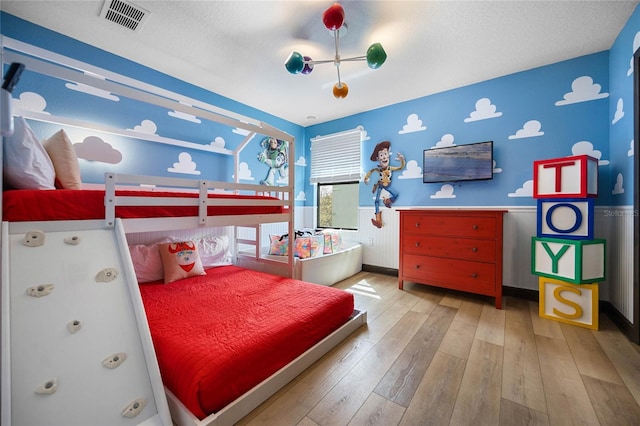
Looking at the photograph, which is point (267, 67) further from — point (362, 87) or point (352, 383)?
point (352, 383)

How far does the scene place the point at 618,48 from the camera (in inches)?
79.7

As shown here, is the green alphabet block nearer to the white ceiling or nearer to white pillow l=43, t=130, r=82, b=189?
the white ceiling

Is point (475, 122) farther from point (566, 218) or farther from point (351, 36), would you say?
point (351, 36)

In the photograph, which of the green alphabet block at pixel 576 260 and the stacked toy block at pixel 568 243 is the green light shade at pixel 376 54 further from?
the green alphabet block at pixel 576 260

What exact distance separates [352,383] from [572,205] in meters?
2.21

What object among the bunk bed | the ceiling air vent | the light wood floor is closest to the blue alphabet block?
the light wood floor

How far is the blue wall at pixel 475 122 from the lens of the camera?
2004 mm

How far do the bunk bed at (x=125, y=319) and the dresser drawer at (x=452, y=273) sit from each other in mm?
1385

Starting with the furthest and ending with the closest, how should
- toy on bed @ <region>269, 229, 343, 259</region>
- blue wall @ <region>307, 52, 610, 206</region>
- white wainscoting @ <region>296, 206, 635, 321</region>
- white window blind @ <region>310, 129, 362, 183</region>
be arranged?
1. white window blind @ <region>310, 129, 362, 183</region>
2. toy on bed @ <region>269, 229, 343, 259</region>
3. blue wall @ <region>307, 52, 610, 206</region>
4. white wainscoting @ <region>296, 206, 635, 321</region>

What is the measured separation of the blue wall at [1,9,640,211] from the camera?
2004 mm

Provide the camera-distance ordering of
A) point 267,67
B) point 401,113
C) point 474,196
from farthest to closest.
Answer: point 401,113, point 474,196, point 267,67

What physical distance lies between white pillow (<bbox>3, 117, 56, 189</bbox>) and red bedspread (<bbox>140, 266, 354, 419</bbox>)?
87 centimetres

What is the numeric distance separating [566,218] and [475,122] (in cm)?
136

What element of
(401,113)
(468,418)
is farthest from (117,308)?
(401,113)
